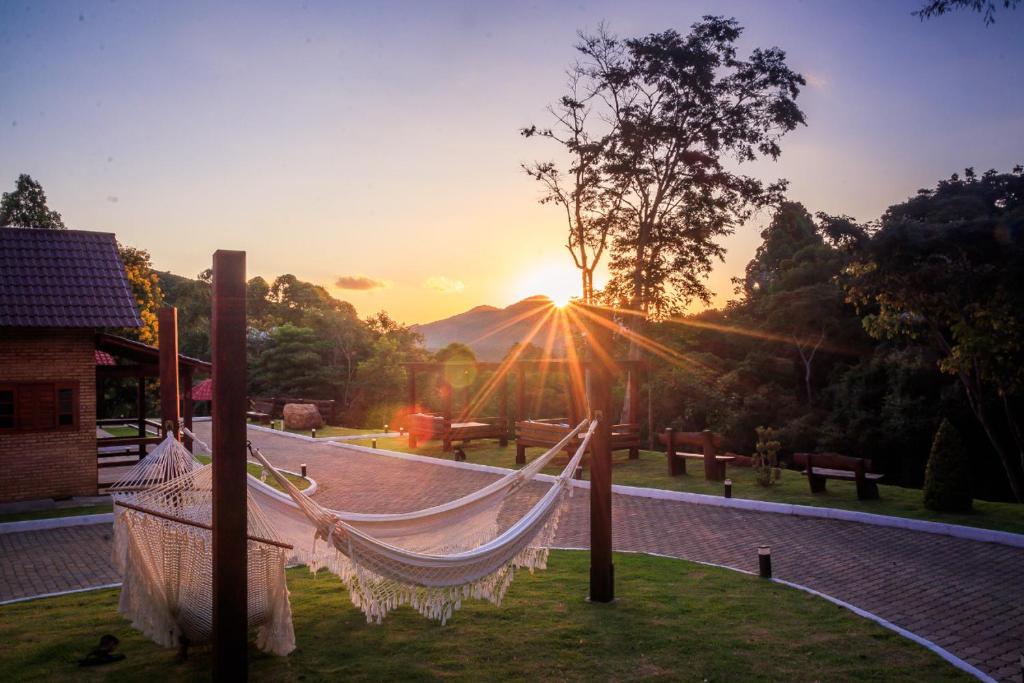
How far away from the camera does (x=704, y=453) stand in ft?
42.7

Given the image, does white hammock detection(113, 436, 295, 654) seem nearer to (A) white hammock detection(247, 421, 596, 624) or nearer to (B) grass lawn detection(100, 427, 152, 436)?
(A) white hammock detection(247, 421, 596, 624)

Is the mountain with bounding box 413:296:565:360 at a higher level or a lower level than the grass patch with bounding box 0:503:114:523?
higher

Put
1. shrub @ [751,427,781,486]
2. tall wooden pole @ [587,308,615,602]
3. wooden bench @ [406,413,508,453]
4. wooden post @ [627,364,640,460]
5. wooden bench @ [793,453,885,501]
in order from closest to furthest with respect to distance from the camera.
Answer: tall wooden pole @ [587,308,615,602], wooden bench @ [793,453,885,501], shrub @ [751,427,781,486], wooden post @ [627,364,640,460], wooden bench @ [406,413,508,453]

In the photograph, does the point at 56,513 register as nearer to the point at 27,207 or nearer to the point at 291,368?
the point at 291,368

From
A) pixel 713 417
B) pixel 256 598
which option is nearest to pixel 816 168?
pixel 713 417

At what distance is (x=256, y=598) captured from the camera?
16.6 ft

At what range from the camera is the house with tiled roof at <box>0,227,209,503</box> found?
1155 centimetres

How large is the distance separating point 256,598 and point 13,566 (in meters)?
4.81

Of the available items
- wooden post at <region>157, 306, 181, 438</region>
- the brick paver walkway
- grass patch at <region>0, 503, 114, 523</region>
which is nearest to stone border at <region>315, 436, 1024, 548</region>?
the brick paver walkway

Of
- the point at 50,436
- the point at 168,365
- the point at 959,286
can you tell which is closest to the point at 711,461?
the point at 959,286

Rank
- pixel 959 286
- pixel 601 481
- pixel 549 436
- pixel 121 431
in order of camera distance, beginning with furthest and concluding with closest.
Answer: pixel 121 431
pixel 549 436
pixel 959 286
pixel 601 481

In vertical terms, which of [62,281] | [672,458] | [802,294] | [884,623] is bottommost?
[884,623]

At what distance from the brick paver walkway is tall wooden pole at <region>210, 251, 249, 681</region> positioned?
4.21 m

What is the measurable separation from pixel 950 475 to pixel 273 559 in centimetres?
903
